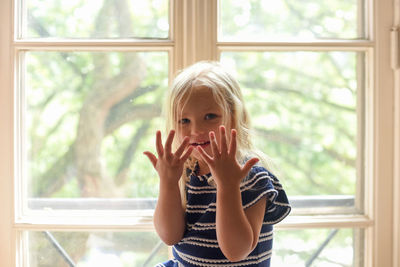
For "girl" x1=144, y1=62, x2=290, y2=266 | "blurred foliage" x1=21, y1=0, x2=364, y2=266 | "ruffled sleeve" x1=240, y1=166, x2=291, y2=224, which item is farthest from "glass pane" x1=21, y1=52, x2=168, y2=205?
"ruffled sleeve" x1=240, y1=166, x2=291, y2=224

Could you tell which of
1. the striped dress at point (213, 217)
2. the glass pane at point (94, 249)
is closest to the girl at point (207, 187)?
the striped dress at point (213, 217)

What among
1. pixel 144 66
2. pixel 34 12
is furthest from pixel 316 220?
pixel 34 12

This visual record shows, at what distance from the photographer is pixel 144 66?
1256 mm

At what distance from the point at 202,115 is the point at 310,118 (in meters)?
0.45

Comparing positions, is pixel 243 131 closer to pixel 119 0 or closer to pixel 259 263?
pixel 259 263

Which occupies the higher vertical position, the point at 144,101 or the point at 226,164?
the point at 144,101

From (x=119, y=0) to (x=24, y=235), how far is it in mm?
688

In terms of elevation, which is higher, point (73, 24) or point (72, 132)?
point (73, 24)

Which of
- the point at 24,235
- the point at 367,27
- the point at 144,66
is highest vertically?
the point at 367,27

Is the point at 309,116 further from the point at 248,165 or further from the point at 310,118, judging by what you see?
the point at 248,165

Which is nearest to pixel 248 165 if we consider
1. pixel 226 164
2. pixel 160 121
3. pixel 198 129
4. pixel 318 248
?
pixel 226 164

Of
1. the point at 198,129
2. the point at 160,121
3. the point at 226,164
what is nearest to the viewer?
the point at 226,164

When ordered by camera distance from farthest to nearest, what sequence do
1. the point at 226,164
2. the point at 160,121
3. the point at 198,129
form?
the point at 160,121
the point at 198,129
the point at 226,164

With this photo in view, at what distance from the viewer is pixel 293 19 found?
1.27 metres
